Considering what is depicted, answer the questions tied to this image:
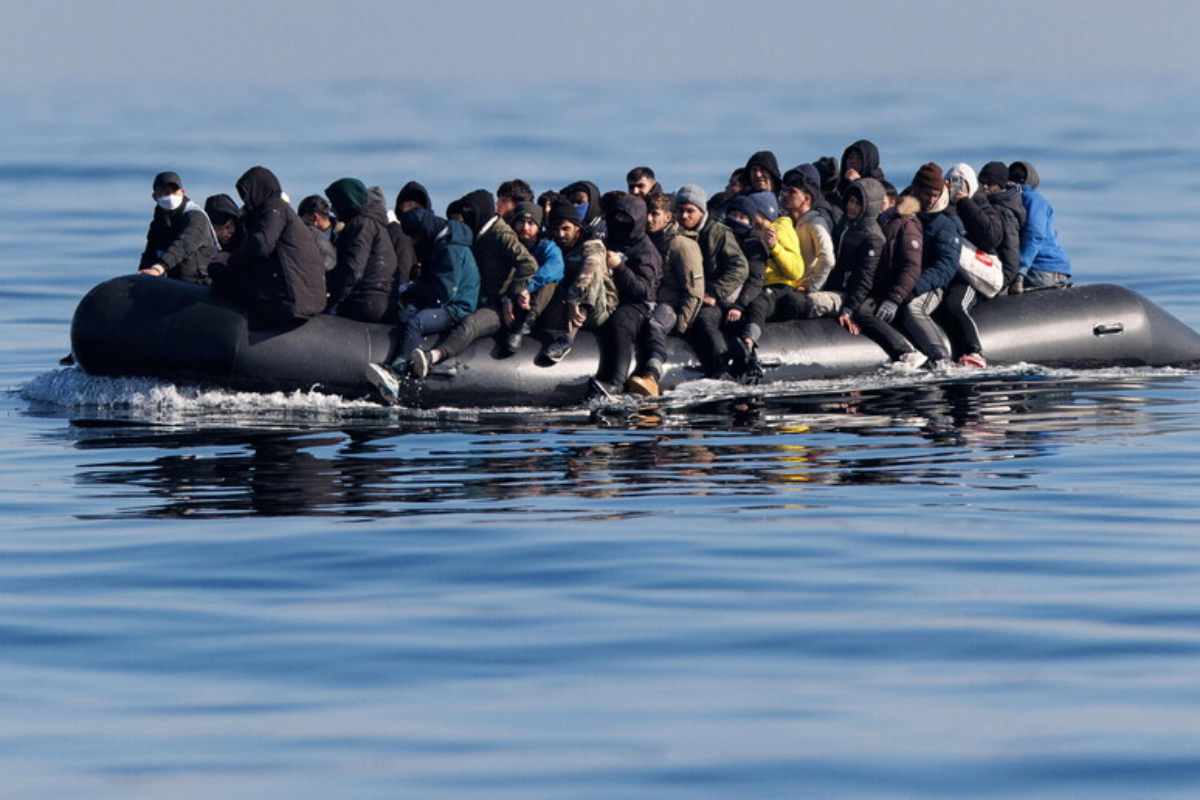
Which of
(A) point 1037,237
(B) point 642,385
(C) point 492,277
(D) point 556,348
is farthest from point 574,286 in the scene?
(A) point 1037,237

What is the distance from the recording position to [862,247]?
76.6 ft

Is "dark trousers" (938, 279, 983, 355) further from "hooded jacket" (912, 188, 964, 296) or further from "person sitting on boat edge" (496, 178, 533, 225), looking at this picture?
"person sitting on boat edge" (496, 178, 533, 225)

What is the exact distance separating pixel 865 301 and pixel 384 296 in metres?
5.02

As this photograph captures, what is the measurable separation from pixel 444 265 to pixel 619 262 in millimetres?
1701

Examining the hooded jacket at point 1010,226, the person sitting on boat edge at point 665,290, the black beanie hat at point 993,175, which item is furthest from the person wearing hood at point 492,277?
the black beanie hat at point 993,175

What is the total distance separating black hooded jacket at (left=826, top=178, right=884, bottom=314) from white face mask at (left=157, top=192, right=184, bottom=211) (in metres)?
6.51

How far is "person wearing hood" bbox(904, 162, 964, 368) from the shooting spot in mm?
23594

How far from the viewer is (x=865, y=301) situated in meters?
23.7

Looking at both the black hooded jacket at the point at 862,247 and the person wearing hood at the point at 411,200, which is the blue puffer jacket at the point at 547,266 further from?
the black hooded jacket at the point at 862,247

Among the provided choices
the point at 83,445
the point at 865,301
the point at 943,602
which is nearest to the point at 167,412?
the point at 83,445

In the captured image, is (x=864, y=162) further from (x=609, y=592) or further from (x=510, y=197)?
(x=609, y=592)

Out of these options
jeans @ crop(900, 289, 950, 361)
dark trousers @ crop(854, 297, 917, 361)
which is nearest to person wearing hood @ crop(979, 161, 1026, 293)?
jeans @ crop(900, 289, 950, 361)

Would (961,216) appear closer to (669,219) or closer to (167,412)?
(669,219)

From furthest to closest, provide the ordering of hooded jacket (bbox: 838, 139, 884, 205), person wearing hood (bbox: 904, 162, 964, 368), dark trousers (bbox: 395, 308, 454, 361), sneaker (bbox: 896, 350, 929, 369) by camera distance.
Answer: hooded jacket (bbox: 838, 139, 884, 205)
sneaker (bbox: 896, 350, 929, 369)
person wearing hood (bbox: 904, 162, 964, 368)
dark trousers (bbox: 395, 308, 454, 361)
